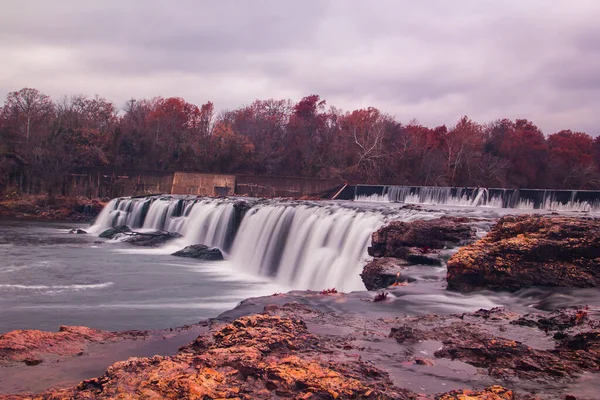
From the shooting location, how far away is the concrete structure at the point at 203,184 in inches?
1587

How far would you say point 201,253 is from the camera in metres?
18.5

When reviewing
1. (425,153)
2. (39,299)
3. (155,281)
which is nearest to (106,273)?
(155,281)

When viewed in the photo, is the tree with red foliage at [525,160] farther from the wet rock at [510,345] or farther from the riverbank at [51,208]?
the wet rock at [510,345]

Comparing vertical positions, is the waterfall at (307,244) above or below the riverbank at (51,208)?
above

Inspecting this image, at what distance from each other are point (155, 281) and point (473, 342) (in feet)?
34.6

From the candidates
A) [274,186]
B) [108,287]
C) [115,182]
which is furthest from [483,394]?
[115,182]

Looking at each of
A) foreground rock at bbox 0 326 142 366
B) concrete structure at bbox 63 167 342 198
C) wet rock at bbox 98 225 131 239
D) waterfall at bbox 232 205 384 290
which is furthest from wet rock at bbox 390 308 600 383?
concrete structure at bbox 63 167 342 198

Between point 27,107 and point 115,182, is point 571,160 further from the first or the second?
point 27,107

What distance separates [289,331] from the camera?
16.3ft

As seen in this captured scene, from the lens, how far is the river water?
7863 millimetres

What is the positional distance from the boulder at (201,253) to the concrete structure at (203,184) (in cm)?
2142

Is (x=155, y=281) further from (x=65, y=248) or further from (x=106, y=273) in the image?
(x=65, y=248)

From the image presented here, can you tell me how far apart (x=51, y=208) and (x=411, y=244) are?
29661 mm

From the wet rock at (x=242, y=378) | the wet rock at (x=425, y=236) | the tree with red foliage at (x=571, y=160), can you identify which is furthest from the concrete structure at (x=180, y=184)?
the wet rock at (x=242, y=378)
